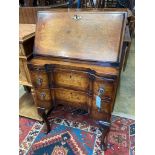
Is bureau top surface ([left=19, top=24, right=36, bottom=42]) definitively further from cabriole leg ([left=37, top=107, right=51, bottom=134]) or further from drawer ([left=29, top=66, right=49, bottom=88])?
cabriole leg ([left=37, top=107, right=51, bottom=134])

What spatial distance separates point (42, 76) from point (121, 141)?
0.97 meters

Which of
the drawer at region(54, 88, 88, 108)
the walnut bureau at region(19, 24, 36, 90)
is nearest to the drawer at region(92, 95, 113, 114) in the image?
the drawer at region(54, 88, 88, 108)

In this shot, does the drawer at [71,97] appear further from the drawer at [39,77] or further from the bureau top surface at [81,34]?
the bureau top surface at [81,34]

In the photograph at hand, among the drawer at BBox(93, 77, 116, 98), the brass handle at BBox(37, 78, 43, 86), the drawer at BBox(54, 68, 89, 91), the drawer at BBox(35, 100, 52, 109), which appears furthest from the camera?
the drawer at BBox(35, 100, 52, 109)

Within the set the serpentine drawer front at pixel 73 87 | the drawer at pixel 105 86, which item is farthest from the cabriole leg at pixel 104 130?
the drawer at pixel 105 86

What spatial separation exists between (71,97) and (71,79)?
0.58 feet

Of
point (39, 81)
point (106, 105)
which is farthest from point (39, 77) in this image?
point (106, 105)

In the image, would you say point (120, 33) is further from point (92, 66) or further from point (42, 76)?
point (42, 76)

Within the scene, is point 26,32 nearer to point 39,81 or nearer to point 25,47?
point 25,47

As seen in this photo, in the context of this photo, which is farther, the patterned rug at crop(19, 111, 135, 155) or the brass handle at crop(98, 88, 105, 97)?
the patterned rug at crop(19, 111, 135, 155)

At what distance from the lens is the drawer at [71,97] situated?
1.27 m

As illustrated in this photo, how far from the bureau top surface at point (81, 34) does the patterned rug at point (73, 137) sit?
2.76ft

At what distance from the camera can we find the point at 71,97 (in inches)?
51.7

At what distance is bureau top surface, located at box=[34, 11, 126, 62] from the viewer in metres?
1.12
